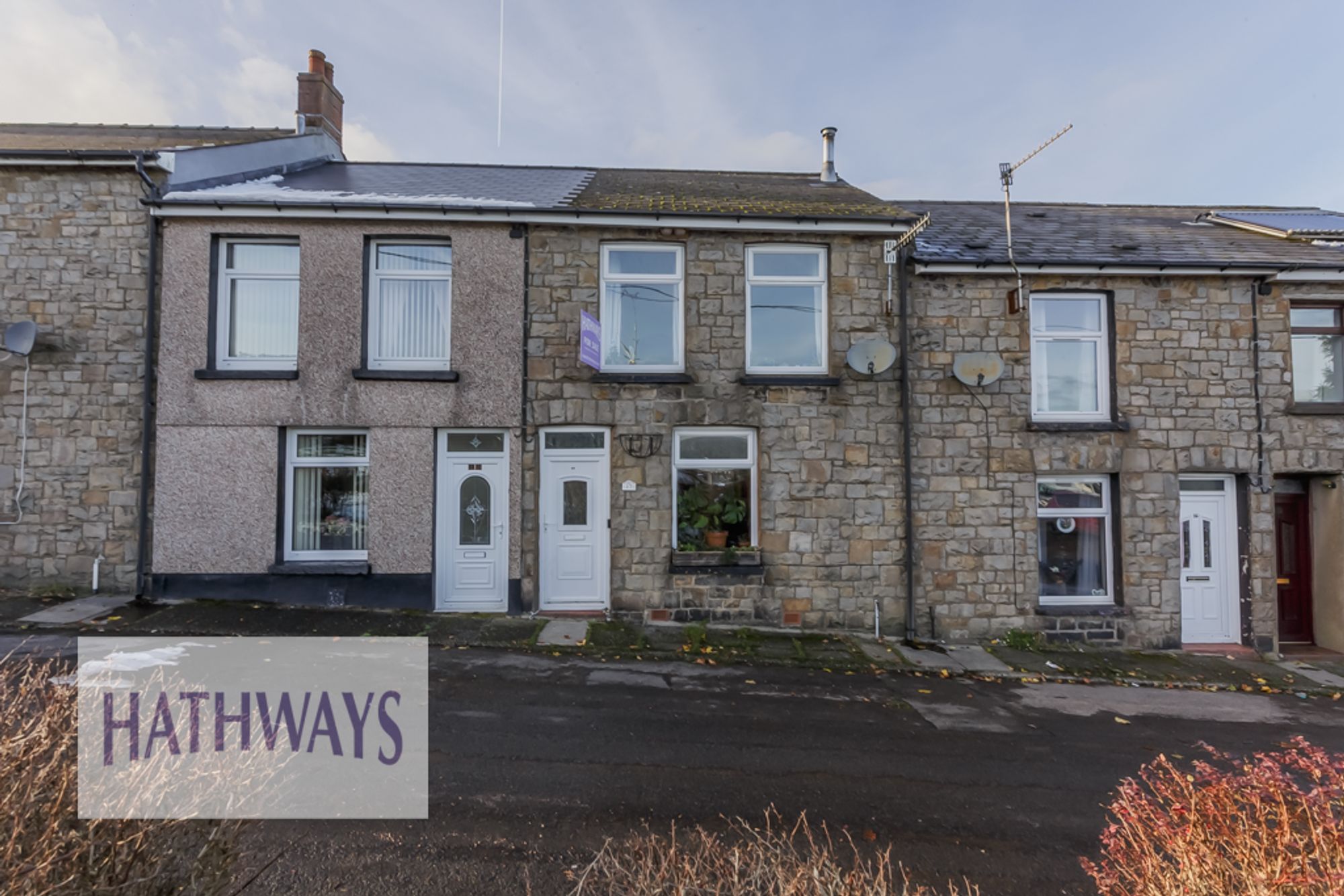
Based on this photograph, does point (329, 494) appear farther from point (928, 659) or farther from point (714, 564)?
point (928, 659)

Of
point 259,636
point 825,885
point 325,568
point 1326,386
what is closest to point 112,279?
point 325,568

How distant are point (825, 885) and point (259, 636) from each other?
728cm

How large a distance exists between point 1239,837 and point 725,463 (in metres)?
6.96

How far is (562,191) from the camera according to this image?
394 inches

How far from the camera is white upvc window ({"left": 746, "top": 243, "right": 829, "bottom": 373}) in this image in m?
8.99

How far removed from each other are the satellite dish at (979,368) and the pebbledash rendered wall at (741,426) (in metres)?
0.89

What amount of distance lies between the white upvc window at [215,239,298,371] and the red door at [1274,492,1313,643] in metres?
14.8

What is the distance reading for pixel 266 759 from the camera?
2.40 metres

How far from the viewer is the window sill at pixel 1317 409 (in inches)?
350

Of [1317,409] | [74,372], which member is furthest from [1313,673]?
[74,372]

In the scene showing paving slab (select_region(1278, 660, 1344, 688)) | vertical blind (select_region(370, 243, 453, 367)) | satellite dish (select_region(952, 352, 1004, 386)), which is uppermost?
vertical blind (select_region(370, 243, 453, 367))

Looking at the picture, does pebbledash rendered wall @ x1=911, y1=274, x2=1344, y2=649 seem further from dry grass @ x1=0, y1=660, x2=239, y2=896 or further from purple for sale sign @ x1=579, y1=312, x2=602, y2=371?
dry grass @ x1=0, y1=660, x2=239, y2=896

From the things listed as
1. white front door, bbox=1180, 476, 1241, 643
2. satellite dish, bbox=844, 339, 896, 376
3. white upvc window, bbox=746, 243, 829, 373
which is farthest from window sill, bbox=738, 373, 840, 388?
white front door, bbox=1180, 476, 1241, 643

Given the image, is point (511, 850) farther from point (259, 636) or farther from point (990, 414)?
point (990, 414)
